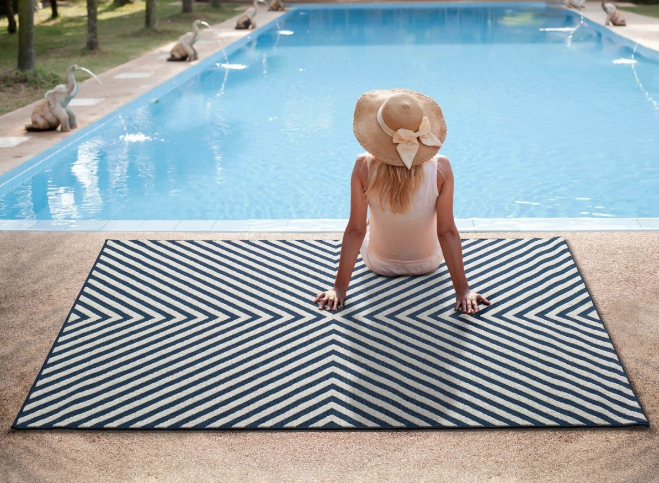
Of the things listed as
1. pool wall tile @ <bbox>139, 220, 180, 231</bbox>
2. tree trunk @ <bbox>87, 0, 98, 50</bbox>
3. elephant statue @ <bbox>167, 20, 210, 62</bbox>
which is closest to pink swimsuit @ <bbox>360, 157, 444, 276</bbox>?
pool wall tile @ <bbox>139, 220, 180, 231</bbox>

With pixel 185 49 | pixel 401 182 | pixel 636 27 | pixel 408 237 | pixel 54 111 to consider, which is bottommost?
pixel 408 237

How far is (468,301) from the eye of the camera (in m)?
4.04

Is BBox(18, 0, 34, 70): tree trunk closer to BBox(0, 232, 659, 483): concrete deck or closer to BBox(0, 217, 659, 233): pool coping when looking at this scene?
BBox(0, 217, 659, 233): pool coping

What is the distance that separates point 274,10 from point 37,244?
676 inches

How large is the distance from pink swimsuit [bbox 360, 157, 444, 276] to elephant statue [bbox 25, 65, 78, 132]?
4.83 m

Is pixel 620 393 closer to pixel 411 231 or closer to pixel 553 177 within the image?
pixel 411 231

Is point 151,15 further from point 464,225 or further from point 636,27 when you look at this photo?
point 464,225

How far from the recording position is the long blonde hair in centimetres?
398

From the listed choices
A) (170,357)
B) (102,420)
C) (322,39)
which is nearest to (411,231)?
(170,357)

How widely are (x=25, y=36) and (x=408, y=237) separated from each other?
8368mm

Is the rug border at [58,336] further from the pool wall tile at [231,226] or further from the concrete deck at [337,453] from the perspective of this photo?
the pool wall tile at [231,226]

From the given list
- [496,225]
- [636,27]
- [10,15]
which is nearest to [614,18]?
[636,27]

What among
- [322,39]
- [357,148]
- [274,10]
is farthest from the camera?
[274,10]

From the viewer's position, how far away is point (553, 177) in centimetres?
721
